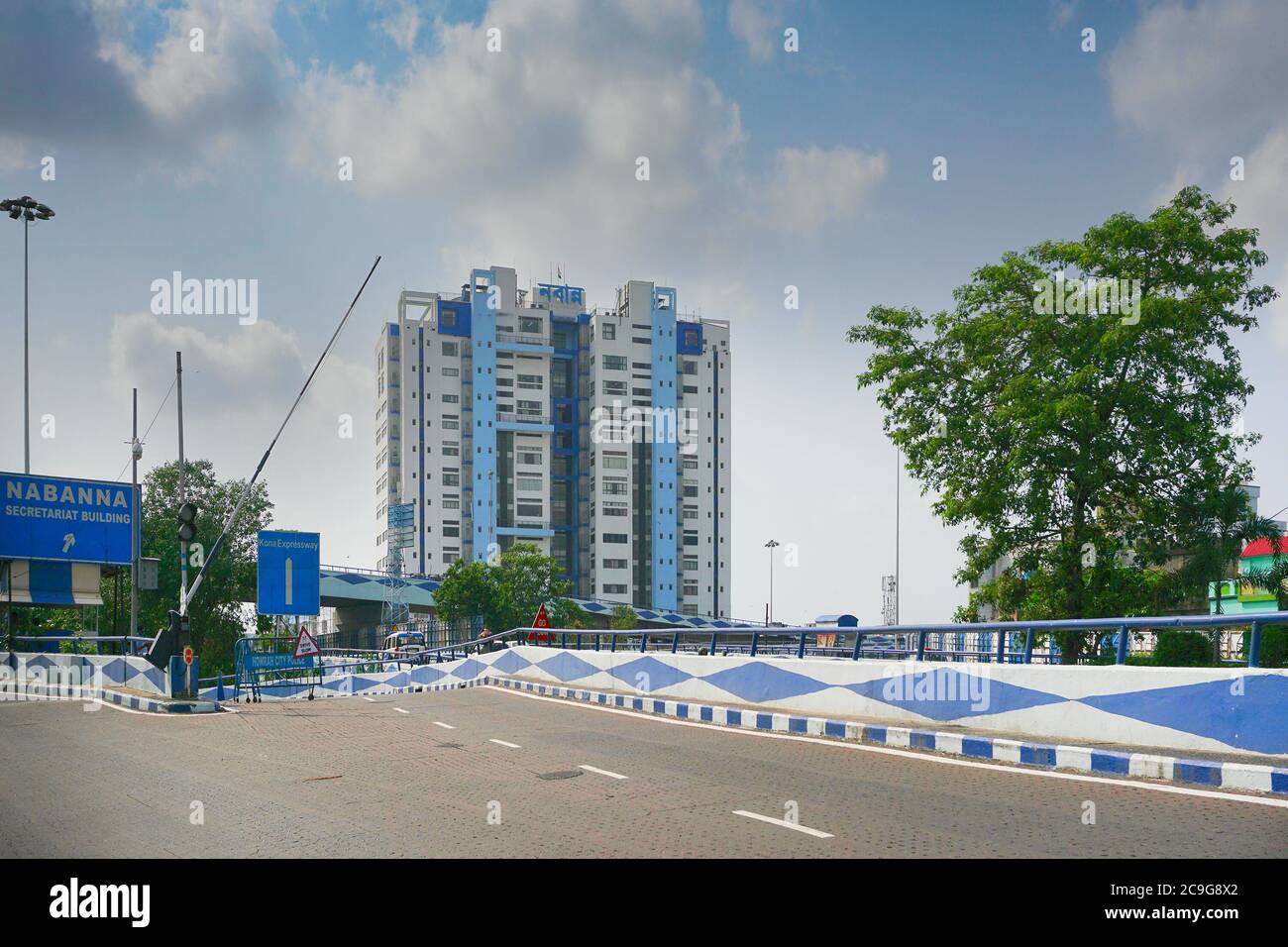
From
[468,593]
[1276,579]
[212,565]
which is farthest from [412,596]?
[1276,579]

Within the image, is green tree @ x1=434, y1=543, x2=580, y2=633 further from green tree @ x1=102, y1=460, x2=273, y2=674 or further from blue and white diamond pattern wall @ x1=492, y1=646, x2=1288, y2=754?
blue and white diamond pattern wall @ x1=492, y1=646, x2=1288, y2=754

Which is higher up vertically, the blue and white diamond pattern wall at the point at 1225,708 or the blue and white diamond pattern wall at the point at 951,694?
the blue and white diamond pattern wall at the point at 1225,708

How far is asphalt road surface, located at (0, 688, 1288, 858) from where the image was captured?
25.2 ft

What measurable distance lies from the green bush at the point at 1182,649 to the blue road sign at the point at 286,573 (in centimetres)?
2452

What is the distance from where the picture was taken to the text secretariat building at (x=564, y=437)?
4518 inches

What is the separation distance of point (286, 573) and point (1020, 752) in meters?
29.1

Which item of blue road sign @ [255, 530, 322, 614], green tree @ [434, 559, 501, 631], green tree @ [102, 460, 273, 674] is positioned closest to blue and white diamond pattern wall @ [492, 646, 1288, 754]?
blue road sign @ [255, 530, 322, 614]

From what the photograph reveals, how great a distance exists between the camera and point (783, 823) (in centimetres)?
842

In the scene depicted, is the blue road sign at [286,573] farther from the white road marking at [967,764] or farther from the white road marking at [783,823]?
the white road marking at [783,823]

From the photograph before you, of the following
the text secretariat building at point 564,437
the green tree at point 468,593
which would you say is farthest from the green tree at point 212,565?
the text secretariat building at point 564,437

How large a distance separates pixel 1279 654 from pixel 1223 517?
3.78 metres

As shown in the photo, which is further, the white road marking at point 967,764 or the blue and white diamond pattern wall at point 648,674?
the blue and white diamond pattern wall at point 648,674

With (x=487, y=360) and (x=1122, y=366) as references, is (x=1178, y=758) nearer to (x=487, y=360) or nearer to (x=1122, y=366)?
(x=1122, y=366)
